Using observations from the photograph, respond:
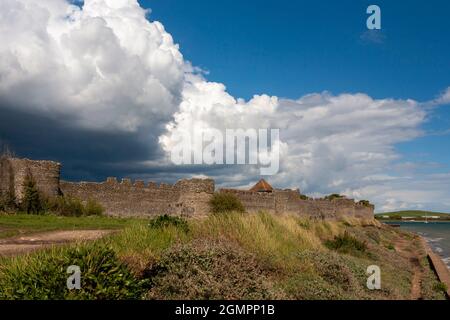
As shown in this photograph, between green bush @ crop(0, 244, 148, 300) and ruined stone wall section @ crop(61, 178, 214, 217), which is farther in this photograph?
ruined stone wall section @ crop(61, 178, 214, 217)

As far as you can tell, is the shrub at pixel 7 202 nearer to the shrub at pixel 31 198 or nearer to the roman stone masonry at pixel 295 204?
the shrub at pixel 31 198

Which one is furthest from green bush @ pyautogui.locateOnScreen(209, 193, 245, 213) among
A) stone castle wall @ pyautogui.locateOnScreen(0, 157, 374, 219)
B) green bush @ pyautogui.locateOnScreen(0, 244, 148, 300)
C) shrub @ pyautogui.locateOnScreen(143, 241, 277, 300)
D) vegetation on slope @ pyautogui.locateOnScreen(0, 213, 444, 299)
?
green bush @ pyautogui.locateOnScreen(0, 244, 148, 300)

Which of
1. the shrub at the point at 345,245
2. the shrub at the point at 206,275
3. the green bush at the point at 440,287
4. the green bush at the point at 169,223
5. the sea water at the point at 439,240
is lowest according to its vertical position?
the sea water at the point at 439,240

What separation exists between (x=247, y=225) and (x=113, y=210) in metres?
17.1

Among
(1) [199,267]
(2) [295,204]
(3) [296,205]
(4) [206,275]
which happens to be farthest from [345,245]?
(3) [296,205]

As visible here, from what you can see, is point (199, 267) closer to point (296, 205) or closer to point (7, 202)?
point (7, 202)

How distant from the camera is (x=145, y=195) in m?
28.9

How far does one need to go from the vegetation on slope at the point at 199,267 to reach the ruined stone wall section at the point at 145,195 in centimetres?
999

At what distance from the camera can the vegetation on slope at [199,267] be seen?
21.1ft

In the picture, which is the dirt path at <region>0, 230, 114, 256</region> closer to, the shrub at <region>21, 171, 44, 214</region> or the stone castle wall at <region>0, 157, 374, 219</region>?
the shrub at <region>21, 171, 44, 214</region>

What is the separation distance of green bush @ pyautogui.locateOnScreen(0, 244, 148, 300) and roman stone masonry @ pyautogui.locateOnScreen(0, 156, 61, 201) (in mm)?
16835

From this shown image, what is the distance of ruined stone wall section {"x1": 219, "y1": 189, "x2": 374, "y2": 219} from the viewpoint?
3688cm

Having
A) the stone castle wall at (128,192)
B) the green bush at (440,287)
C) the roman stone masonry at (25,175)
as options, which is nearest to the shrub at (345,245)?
the green bush at (440,287)
